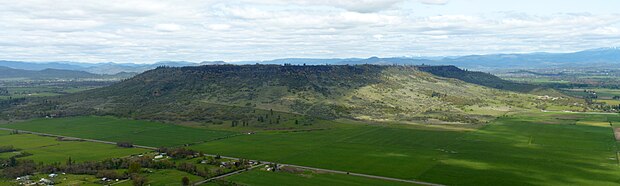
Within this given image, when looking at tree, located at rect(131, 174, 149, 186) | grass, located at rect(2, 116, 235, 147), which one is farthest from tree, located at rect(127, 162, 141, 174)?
grass, located at rect(2, 116, 235, 147)

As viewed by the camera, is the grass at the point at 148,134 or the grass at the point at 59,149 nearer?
the grass at the point at 59,149

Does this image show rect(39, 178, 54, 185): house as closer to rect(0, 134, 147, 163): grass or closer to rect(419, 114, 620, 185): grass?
rect(0, 134, 147, 163): grass

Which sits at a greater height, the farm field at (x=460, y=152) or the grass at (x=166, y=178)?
the farm field at (x=460, y=152)

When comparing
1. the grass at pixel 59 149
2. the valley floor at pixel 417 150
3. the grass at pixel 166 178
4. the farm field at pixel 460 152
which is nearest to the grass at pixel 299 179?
the valley floor at pixel 417 150

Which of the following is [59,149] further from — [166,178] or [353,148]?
[353,148]

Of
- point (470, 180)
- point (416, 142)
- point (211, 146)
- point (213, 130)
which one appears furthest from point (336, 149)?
point (213, 130)

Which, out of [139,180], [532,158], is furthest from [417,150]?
[139,180]

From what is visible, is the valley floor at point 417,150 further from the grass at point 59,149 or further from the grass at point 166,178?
the grass at point 166,178
